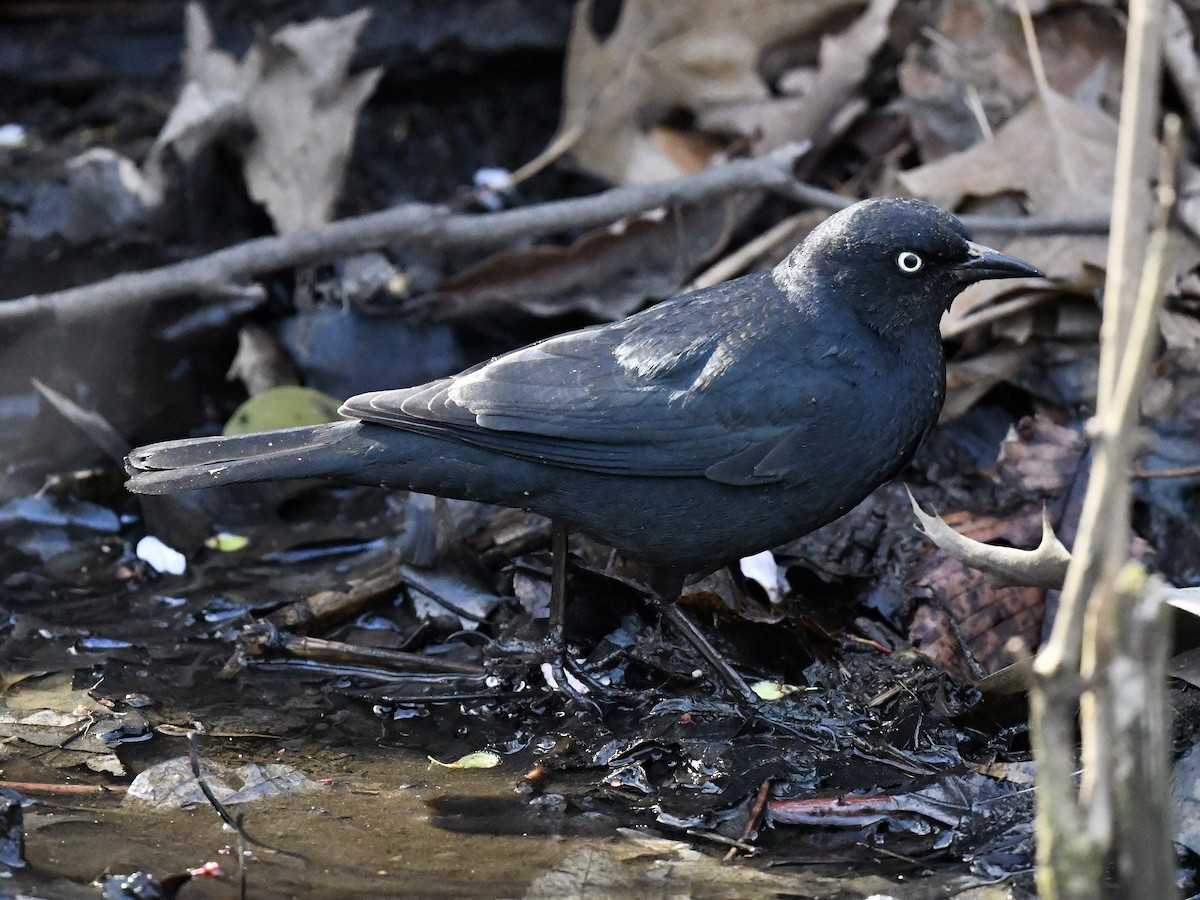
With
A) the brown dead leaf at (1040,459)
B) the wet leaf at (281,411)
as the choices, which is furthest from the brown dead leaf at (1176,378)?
the wet leaf at (281,411)

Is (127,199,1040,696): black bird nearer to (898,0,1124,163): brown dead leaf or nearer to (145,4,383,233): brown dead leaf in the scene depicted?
(898,0,1124,163): brown dead leaf

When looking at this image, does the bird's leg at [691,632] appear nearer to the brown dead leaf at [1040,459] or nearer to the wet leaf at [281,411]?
the brown dead leaf at [1040,459]

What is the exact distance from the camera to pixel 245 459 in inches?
164

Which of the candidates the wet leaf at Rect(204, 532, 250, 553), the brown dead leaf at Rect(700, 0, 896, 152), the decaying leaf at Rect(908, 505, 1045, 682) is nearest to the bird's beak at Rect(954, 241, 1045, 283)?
the decaying leaf at Rect(908, 505, 1045, 682)

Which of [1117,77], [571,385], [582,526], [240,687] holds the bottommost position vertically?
[240,687]

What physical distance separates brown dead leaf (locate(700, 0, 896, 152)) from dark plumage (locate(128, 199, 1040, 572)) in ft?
8.13

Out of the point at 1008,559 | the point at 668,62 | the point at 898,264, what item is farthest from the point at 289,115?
the point at 1008,559

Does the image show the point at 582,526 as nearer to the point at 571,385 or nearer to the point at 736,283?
the point at 571,385

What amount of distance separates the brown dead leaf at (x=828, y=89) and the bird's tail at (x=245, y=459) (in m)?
3.18

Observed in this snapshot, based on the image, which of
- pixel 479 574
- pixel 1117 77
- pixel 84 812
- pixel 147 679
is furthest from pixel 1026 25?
pixel 84 812

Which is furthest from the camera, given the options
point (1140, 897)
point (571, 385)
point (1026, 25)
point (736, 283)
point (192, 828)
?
point (1026, 25)

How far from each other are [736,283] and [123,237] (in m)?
3.16

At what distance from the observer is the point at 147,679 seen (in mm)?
4410

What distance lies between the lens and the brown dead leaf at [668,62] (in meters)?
6.90
